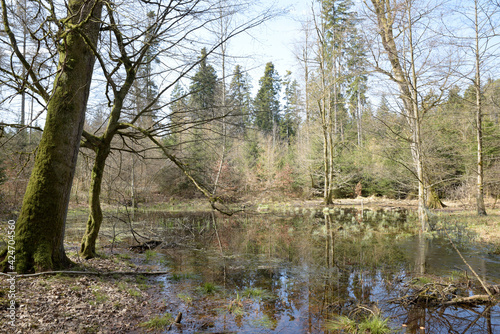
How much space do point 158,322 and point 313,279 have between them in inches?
115

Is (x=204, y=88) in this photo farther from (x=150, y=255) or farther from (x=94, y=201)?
(x=150, y=255)

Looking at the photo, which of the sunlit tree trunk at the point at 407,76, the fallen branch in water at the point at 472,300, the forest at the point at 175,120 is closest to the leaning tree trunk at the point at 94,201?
the forest at the point at 175,120

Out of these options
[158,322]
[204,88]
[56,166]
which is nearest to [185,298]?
[158,322]

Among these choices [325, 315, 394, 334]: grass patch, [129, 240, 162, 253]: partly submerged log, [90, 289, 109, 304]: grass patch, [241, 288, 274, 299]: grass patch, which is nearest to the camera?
[325, 315, 394, 334]: grass patch

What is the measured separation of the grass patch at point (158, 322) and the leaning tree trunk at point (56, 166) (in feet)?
5.05

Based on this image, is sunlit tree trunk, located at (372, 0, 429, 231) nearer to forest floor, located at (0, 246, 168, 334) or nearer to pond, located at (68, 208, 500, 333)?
pond, located at (68, 208, 500, 333)

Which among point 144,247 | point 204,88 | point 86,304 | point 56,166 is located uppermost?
point 204,88

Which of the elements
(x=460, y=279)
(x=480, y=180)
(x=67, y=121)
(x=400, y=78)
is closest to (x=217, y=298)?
(x=67, y=121)

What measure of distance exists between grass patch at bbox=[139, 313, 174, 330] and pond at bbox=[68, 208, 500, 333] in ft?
0.51

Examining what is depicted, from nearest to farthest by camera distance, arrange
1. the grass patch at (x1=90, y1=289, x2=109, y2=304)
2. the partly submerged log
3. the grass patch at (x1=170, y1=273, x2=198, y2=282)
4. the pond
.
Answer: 1. the grass patch at (x1=90, y1=289, x2=109, y2=304)
2. the pond
3. the grass patch at (x1=170, y1=273, x2=198, y2=282)
4. the partly submerged log

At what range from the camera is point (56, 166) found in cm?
411

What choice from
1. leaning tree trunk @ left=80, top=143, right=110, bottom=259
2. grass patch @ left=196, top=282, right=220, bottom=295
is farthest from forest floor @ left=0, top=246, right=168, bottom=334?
leaning tree trunk @ left=80, top=143, right=110, bottom=259

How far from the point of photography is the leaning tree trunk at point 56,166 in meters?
3.90

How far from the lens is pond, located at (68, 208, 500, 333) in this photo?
389 centimetres
